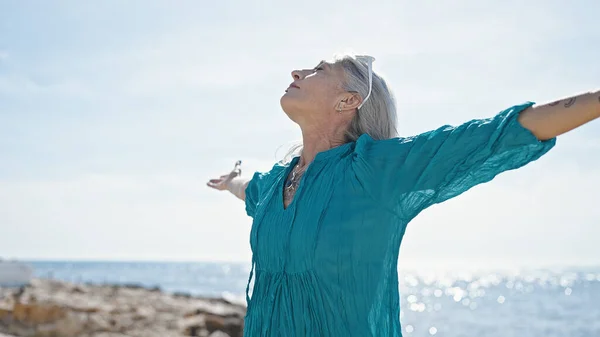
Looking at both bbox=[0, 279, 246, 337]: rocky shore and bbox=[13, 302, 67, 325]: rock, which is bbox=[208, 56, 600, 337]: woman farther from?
bbox=[13, 302, 67, 325]: rock

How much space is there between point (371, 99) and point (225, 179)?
4.63ft

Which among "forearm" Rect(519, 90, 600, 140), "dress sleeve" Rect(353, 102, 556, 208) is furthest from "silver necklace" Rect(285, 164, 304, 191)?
"forearm" Rect(519, 90, 600, 140)

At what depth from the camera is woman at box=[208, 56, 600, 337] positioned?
257 cm

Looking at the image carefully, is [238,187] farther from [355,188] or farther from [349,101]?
[355,188]

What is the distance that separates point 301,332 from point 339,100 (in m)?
0.95

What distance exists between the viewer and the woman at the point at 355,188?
257cm

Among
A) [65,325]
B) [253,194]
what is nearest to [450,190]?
[253,194]

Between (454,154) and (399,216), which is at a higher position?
(454,154)

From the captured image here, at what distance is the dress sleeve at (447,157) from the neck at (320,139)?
0.26 meters

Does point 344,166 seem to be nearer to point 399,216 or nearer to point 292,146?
point 399,216

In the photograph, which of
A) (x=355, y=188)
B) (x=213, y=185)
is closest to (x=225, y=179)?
(x=213, y=185)

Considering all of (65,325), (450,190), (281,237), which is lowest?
(65,325)

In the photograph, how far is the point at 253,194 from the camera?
12.7ft

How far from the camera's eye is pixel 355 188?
2.91 m
